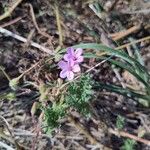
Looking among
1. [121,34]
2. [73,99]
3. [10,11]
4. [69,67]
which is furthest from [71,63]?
[10,11]

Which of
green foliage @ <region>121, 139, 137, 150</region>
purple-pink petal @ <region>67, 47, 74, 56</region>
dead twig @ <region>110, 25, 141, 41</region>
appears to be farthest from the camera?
dead twig @ <region>110, 25, 141, 41</region>

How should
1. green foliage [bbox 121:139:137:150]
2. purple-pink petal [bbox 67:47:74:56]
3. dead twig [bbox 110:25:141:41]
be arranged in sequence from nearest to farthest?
purple-pink petal [bbox 67:47:74:56] < green foliage [bbox 121:139:137:150] < dead twig [bbox 110:25:141:41]

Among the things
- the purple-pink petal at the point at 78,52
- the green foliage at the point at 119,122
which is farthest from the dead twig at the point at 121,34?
the purple-pink petal at the point at 78,52

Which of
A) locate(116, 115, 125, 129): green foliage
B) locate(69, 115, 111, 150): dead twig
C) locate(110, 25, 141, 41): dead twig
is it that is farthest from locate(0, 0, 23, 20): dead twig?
locate(116, 115, 125, 129): green foliage

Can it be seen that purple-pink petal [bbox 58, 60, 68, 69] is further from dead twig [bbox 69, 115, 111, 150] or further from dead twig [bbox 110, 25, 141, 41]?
dead twig [bbox 110, 25, 141, 41]

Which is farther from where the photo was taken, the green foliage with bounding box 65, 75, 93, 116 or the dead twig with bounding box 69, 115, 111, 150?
the dead twig with bounding box 69, 115, 111, 150

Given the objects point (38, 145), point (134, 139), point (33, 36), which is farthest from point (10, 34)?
point (134, 139)

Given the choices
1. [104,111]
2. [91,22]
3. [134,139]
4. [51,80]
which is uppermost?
[91,22]

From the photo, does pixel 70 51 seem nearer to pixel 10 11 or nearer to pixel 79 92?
pixel 79 92

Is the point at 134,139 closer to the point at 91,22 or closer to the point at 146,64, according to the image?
the point at 146,64

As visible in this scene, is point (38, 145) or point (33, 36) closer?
point (38, 145)

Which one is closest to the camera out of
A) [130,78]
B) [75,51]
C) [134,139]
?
[75,51]
